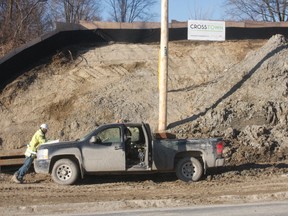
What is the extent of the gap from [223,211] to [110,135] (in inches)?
196

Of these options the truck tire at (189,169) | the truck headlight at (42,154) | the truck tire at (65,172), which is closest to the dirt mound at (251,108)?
the truck tire at (189,169)

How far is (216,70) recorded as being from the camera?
24.3m

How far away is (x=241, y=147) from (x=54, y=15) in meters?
28.9

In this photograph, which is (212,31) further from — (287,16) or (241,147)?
(287,16)

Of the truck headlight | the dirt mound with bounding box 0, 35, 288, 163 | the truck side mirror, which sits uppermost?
the dirt mound with bounding box 0, 35, 288, 163

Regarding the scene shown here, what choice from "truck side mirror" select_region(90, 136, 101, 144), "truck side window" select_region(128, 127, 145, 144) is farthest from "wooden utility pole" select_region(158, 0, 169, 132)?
"truck side mirror" select_region(90, 136, 101, 144)

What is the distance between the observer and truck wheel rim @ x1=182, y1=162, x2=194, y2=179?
14.5m

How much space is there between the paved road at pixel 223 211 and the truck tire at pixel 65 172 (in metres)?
4.02

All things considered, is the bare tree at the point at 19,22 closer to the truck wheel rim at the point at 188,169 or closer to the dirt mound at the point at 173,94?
the dirt mound at the point at 173,94

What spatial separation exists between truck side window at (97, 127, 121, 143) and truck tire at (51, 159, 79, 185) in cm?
108

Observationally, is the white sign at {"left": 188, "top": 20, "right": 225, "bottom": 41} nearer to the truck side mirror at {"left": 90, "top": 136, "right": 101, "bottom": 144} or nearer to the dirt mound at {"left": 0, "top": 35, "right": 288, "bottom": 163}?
the dirt mound at {"left": 0, "top": 35, "right": 288, "bottom": 163}

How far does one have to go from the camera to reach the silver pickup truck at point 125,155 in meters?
14.0

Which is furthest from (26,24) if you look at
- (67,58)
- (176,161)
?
(176,161)

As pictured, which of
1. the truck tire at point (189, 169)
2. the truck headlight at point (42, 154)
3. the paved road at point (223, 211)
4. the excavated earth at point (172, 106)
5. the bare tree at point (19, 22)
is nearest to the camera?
the paved road at point (223, 211)
